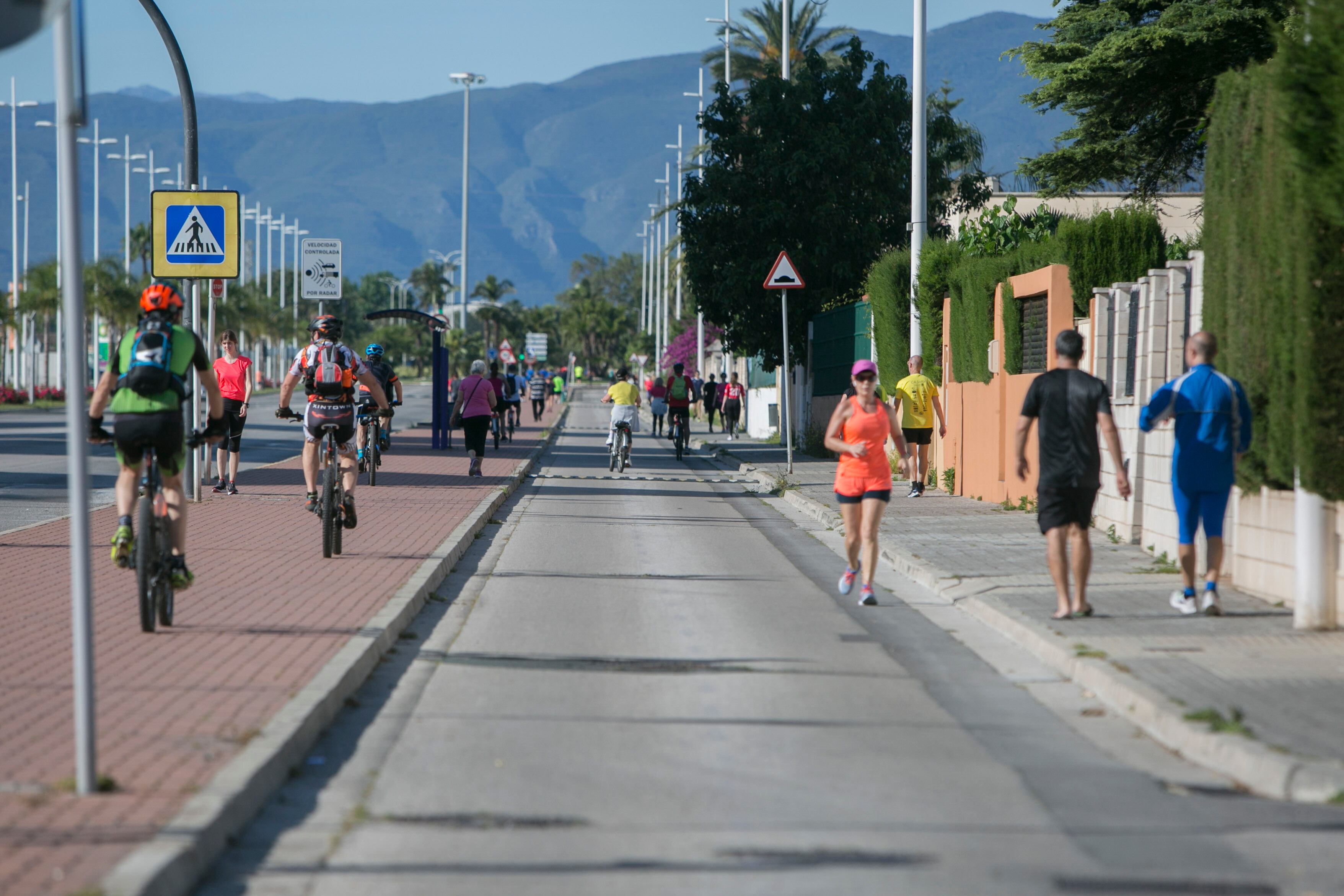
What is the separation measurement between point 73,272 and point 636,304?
17400 cm

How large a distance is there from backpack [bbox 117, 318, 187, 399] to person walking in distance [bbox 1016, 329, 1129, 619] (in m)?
5.06

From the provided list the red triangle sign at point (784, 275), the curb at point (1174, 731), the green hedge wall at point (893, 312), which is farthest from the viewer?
the green hedge wall at point (893, 312)

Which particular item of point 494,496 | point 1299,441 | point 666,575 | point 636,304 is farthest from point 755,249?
point 636,304

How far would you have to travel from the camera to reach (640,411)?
6444cm

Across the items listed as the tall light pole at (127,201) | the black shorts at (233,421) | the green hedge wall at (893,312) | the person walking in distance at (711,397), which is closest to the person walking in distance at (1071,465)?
the black shorts at (233,421)

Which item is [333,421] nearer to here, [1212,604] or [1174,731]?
[1212,604]

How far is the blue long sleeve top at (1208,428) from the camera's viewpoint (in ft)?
30.5

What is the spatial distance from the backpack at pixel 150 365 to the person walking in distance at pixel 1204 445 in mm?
5812

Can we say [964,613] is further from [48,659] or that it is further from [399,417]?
[399,417]

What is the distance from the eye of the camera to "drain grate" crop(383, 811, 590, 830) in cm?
511

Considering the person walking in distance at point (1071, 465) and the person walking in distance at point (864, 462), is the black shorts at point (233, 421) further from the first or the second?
the person walking in distance at point (1071, 465)

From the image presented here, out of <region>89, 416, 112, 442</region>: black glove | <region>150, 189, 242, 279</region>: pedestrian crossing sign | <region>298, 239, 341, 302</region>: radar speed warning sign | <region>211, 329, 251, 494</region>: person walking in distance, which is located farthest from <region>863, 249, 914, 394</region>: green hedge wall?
<region>89, 416, 112, 442</region>: black glove

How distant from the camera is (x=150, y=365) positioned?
8.40 metres

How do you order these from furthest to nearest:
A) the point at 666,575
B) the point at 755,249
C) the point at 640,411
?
the point at 640,411, the point at 755,249, the point at 666,575
